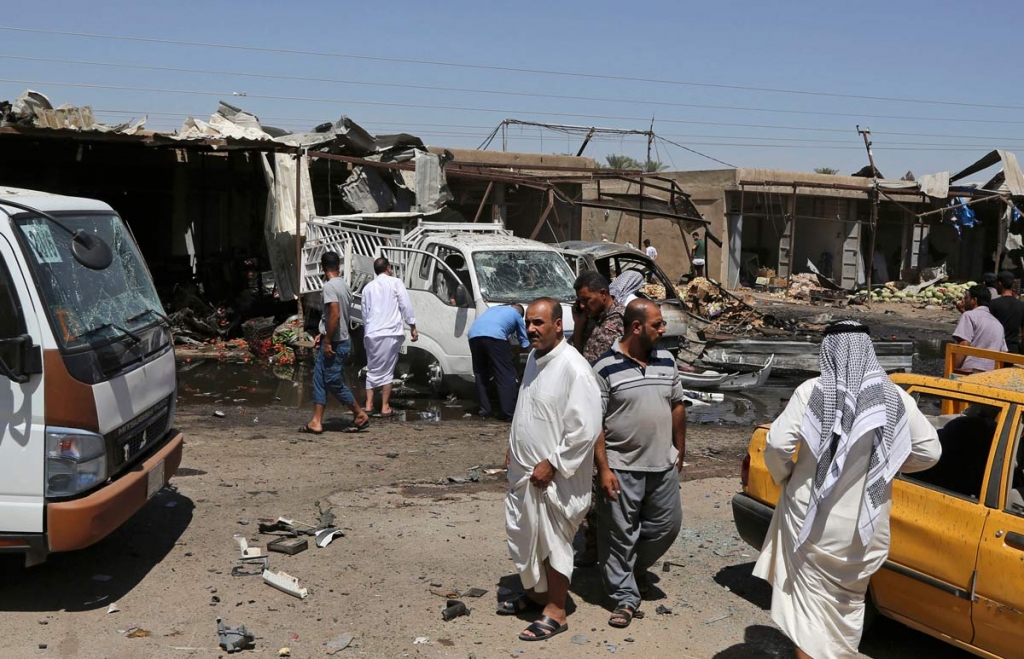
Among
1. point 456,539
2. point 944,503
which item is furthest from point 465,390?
point 944,503

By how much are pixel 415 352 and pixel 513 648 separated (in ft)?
23.1

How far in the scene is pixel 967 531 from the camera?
4.25 meters

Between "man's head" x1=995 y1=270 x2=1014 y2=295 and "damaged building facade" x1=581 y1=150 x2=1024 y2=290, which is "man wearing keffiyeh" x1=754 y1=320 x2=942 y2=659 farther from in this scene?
"damaged building facade" x1=581 y1=150 x2=1024 y2=290

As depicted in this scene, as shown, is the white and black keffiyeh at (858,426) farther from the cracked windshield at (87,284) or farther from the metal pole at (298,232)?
the metal pole at (298,232)

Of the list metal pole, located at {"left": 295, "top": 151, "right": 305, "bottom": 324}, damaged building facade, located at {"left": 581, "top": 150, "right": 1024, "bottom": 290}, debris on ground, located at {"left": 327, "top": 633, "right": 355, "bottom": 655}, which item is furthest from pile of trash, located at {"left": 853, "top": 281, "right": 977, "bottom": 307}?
debris on ground, located at {"left": 327, "top": 633, "right": 355, "bottom": 655}

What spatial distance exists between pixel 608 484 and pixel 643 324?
836 mm

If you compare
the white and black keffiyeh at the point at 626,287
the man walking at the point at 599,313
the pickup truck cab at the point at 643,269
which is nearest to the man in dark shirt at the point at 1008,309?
the pickup truck cab at the point at 643,269

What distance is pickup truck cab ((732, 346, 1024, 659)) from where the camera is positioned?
13.4 ft

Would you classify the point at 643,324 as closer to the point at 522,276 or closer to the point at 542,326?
the point at 542,326

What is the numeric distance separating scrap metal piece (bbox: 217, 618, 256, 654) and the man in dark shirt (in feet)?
26.5

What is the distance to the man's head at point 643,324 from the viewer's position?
4820 millimetres

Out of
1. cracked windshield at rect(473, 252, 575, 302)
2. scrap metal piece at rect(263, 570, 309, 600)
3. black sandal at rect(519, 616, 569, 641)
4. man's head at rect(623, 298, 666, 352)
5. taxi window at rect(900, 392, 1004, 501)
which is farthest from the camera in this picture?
cracked windshield at rect(473, 252, 575, 302)

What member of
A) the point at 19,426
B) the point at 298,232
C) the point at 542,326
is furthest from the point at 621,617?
the point at 298,232

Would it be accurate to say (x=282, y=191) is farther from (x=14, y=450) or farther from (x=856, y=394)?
(x=856, y=394)
